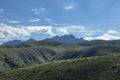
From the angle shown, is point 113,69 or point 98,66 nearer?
point 113,69

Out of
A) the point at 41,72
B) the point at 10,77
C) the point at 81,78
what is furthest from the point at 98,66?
the point at 10,77

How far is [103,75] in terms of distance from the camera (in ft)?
472

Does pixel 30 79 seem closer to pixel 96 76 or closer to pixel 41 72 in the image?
pixel 41 72

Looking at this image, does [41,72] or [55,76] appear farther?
[41,72]

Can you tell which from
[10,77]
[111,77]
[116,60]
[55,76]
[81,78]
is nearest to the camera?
[111,77]

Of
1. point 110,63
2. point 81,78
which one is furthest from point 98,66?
point 81,78

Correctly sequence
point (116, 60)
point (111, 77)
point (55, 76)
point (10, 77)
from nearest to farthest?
point (111, 77) → point (55, 76) → point (116, 60) → point (10, 77)

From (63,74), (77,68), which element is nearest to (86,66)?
(77,68)

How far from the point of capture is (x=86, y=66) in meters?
170

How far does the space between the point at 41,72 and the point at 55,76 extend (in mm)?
21005

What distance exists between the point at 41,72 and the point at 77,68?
2559cm

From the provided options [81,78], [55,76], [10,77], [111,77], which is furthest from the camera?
[10,77]

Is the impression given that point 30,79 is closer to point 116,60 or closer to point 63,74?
point 63,74

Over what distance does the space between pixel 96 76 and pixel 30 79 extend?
42.2 m
